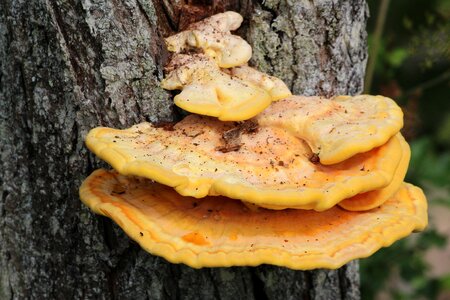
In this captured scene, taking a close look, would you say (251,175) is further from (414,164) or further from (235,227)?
(414,164)

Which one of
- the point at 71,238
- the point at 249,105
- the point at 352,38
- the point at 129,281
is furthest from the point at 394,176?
the point at 71,238

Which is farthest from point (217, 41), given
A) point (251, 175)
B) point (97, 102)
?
point (251, 175)

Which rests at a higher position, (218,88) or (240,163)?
(218,88)

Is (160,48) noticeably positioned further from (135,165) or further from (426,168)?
(426,168)

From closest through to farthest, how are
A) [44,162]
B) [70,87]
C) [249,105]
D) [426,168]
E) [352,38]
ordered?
[249,105], [70,87], [44,162], [352,38], [426,168]

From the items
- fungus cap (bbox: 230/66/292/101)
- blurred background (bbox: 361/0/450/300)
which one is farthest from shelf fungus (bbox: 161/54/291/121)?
blurred background (bbox: 361/0/450/300)

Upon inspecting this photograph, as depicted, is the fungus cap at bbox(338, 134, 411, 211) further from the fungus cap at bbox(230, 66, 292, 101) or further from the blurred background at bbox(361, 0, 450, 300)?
the blurred background at bbox(361, 0, 450, 300)

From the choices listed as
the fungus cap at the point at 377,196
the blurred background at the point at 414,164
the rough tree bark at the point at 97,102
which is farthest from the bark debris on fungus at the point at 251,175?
the blurred background at the point at 414,164

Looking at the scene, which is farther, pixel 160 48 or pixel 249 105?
pixel 160 48
